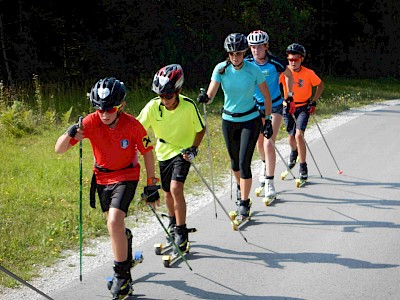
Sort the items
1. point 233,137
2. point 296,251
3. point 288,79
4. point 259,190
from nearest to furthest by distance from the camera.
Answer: point 296,251 < point 233,137 < point 259,190 < point 288,79

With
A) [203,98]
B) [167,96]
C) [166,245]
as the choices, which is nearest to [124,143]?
[167,96]

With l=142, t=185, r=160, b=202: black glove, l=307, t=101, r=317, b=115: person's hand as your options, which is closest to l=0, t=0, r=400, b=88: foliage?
l=307, t=101, r=317, b=115: person's hand

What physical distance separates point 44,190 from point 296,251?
4211 mm

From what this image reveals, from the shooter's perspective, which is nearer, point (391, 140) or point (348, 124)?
point (391, 140)

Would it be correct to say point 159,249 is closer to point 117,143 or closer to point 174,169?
point 174,169

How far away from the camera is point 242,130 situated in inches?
357

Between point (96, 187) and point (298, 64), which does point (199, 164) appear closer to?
point (298, 64)

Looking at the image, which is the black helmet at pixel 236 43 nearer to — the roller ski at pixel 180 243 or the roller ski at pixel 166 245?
Answer: the roller ski at pixel 166 245

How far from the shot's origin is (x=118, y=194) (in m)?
6.65

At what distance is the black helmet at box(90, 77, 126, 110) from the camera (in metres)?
6.46

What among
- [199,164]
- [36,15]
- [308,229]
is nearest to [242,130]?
[308,229]

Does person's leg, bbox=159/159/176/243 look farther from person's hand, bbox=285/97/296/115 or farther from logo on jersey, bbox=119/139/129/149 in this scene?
person's hand, bbox=285/97/296/115

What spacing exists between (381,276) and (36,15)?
20.4m

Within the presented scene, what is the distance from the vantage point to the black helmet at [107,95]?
6.46 m
